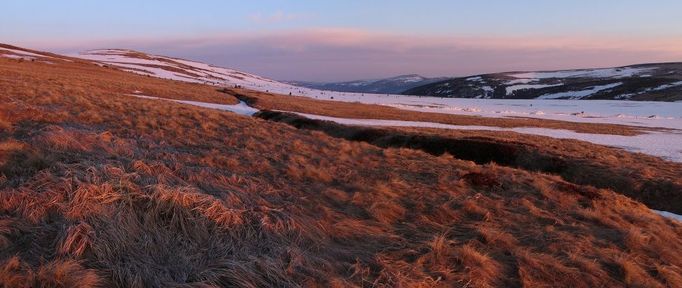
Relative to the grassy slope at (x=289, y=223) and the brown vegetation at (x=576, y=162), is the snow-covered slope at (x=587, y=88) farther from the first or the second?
the grassy slope at (x=289, y=223)

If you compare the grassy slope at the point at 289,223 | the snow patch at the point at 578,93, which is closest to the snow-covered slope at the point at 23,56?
the grassy slope at the point at 289,223

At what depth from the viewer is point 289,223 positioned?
7734mm

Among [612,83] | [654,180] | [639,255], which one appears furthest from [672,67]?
[639,255]

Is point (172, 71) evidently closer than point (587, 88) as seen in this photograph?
Yes

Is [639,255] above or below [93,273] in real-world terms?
below

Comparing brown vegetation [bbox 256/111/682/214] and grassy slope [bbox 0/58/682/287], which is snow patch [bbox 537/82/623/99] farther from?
grassy slope [bbox 0/58/682/287]

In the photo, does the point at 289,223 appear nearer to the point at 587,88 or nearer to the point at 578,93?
the point at 578,93

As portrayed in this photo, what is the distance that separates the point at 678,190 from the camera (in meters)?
18.4

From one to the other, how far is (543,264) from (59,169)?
7741 mm

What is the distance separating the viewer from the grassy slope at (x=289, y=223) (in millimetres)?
5879

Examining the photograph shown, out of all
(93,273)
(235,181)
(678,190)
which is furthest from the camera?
(678,190)

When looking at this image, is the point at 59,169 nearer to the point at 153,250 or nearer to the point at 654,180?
the point at 153,250

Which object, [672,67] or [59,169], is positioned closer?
[59,169]

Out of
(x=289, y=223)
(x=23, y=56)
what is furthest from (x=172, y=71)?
(x=289, y=223)
